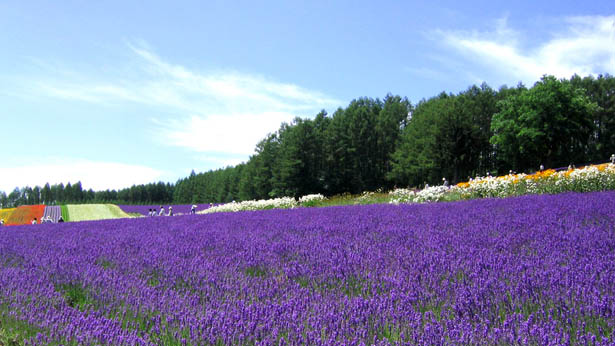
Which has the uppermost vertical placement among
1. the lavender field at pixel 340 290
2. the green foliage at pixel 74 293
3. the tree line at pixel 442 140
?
the tree line at pixel 442 140

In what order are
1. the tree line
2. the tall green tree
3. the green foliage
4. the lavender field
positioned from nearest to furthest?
the lavender field < the green foliage < the tall green tree < the tree line

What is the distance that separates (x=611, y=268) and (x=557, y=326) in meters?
1.06

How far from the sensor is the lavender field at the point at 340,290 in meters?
2.04

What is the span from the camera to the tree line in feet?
108

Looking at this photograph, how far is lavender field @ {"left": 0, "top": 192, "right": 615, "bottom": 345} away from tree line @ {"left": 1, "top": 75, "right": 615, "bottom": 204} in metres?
31.3

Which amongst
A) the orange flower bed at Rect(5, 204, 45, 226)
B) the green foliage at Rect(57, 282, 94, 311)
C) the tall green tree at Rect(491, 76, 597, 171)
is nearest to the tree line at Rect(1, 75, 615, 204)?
the tall green tree at Rect(491, 76, 597, 171)

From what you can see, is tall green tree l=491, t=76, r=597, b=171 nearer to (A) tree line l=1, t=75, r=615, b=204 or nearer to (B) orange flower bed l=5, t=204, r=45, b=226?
(A) tree line l=1, t=75, r=615, b=204

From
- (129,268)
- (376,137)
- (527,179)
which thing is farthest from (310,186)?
(129,268)

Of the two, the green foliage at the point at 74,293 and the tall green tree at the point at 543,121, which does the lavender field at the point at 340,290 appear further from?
the tall green tree at the point at 543,121

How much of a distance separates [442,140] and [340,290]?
33.5m

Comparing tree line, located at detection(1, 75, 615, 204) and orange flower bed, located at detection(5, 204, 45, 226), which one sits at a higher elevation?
tree line, located at detection(1, 75, 615, 204)

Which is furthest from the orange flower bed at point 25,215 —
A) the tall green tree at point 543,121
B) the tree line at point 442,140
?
the tall green tree at point 543,121

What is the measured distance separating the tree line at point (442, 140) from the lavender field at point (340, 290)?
103 ft

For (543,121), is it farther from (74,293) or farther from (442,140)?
(74,293)
